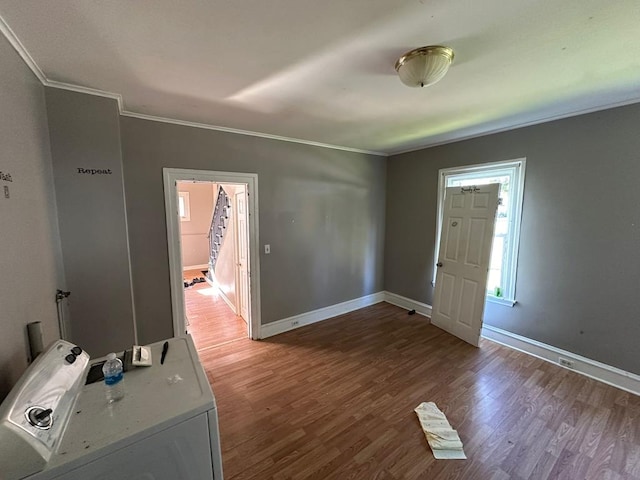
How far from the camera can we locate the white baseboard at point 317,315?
11.7 ft

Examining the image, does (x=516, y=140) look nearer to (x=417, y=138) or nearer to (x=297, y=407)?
(x=417, y=138)

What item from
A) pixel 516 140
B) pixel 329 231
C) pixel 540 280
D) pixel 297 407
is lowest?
pixel 297 407

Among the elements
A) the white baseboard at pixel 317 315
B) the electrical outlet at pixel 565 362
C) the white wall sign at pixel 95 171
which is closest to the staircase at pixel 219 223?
the white baseboard at pixel 317 315

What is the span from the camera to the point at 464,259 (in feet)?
11.3

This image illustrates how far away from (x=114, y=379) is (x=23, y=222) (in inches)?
39.8

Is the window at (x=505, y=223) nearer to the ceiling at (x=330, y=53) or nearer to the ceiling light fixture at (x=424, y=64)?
the ceiling at (x=330, y=53)

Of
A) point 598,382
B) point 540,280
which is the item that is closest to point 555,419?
point 598,382

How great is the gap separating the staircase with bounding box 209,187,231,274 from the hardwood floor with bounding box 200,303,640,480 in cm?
237

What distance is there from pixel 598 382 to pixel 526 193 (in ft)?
6.48

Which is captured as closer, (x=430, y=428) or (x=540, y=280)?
(x=430, y=428)

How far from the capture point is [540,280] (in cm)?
295

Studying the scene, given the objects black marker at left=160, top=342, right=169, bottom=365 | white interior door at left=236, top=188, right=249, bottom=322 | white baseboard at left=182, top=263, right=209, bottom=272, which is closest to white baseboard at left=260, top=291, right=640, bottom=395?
white interior door at left=236, top=188, right=249, bottom=322

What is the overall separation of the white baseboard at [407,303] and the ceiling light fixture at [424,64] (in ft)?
11.0

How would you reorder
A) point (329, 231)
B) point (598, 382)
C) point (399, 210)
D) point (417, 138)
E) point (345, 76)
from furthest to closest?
1. point (399, 210)
2. point (329, 231)
3. point (417, 138)
4. point (598, 382)
5. point (345, 76)
